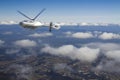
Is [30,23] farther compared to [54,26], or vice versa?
[54,26]

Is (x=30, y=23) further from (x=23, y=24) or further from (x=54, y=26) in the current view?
(x=54, y=26)

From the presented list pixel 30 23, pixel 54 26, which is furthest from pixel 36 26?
pixel 54 26

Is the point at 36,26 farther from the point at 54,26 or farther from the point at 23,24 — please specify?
the point at 54,26

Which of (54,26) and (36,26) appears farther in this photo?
(54,26)

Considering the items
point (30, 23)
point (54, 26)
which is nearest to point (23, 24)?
point (30, 23)

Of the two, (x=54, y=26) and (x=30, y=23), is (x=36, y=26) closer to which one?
(x=30, y=23)
